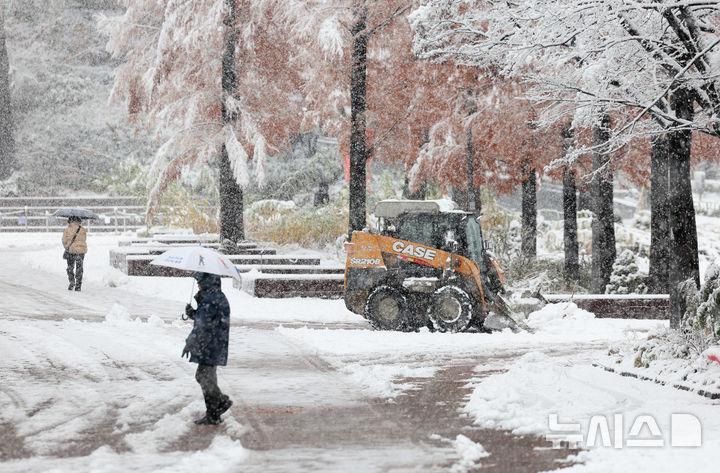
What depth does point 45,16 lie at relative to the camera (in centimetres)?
5412

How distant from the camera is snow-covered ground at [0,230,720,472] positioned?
6.90 m

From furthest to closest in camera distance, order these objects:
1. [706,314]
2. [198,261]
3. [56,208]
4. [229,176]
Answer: [56,208] < [229,176] < [706,314] < [198,261]

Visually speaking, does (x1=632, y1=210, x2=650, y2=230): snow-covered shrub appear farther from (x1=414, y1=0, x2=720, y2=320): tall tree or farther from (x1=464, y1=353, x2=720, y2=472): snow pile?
(x1=464, y1=353, x2=720, y2=472): snow pile

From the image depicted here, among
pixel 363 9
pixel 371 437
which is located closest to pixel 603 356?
pixel 371 437

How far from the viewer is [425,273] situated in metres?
14.8

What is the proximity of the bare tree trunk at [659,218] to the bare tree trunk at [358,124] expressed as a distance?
5782mm

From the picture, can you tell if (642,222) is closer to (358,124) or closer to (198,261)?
(358,124)

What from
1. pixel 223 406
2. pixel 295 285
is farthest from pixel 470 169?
pixel 223 406

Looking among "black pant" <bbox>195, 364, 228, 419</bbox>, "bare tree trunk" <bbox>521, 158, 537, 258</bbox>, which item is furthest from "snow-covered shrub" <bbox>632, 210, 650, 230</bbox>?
"black pant" <bbox>195, 364, 228, 419</bbox>

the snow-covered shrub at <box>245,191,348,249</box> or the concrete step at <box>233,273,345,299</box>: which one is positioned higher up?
the snow-covered shrub at <box>245,191,348,249</box>

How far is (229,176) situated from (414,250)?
32.4 feet

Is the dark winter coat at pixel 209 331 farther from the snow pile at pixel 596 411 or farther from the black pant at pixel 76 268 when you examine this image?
the black pant at pixel 76 268

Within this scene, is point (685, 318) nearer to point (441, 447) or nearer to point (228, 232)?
point (441, 447)

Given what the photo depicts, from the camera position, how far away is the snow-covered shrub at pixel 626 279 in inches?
736
